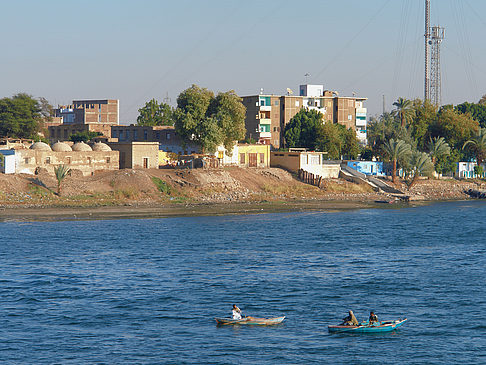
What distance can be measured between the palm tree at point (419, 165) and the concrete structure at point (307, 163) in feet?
45.5

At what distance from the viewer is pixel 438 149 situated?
133 metres

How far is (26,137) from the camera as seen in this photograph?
400 ft

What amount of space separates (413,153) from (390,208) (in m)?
24.0

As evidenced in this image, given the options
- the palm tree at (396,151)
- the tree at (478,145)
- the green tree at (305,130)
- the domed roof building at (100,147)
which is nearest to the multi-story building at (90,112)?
the green tree at (305,130)

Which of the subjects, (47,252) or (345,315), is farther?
(47,252)

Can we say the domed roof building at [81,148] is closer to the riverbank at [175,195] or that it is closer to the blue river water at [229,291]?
the riverbank at [175,195]

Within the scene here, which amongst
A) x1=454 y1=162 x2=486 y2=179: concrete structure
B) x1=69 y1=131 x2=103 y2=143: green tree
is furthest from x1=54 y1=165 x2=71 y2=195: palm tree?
x1=454 y1=162 x2=486 y2=179: concrete structure

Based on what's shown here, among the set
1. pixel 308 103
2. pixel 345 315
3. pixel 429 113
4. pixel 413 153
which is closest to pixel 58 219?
pixel 345 315

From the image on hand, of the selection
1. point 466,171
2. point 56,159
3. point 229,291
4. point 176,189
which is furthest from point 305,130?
point 229,291

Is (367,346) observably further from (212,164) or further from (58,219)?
(212,164)

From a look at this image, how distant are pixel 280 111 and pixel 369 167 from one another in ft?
81.3

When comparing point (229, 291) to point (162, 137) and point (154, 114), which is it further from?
point (154, 114)

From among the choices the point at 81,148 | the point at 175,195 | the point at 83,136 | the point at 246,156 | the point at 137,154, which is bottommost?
the point at 175,195

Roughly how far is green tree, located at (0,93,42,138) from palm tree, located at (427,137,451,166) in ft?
244
